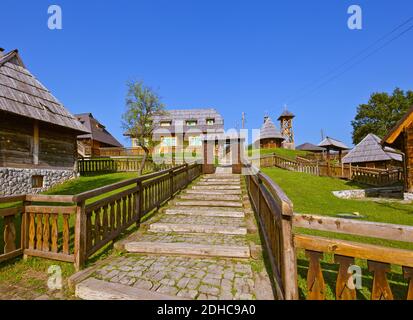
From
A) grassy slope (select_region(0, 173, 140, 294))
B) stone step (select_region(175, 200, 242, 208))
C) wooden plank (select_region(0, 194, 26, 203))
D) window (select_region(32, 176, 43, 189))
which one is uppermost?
wooden plank (select_region(0, 194, 26, 203))

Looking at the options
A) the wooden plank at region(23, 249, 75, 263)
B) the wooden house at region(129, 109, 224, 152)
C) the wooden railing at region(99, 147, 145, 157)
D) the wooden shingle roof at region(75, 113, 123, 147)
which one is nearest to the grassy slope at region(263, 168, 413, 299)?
the wooden plank at region(23, 249, 75, 263)

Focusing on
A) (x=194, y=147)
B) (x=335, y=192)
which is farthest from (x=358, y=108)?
(x=335, y=192)

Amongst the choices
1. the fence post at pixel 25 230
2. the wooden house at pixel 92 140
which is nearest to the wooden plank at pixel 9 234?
the fence post at pixel 25 230

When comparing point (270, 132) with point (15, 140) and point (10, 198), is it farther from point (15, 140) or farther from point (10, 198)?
point (10, 198)

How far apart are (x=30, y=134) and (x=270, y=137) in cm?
3282

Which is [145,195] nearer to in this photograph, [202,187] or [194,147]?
[202,187]

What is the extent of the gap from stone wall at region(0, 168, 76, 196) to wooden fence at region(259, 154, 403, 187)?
1758 centimetres

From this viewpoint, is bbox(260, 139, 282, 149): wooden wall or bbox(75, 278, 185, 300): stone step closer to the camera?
bbox(75, 278, 185, 300): stone step

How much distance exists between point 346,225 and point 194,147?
3208cm

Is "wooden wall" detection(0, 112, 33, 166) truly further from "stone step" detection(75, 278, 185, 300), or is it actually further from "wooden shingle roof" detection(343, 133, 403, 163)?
"wooden shingle roof" detection(343, 133, 403, 163)

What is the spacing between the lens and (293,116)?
41375 mm

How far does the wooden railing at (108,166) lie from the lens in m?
16.0

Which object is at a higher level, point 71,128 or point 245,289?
point 71,128

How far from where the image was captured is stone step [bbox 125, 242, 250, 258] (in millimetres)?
3629
